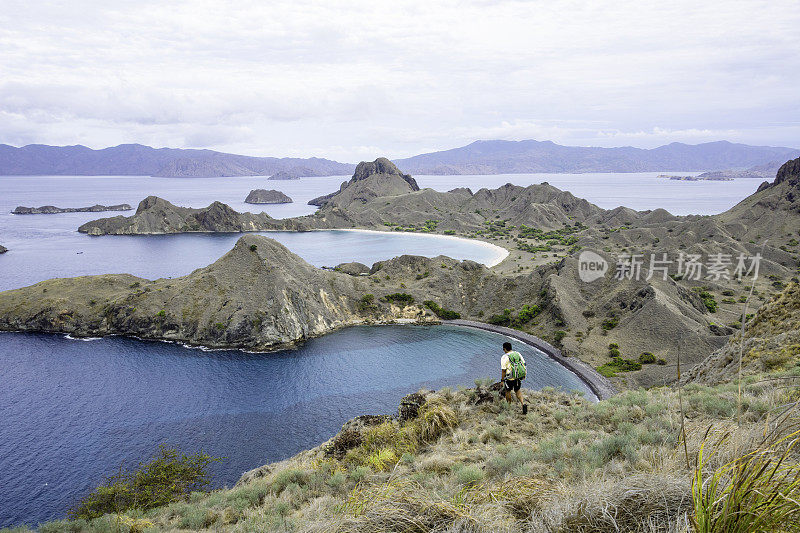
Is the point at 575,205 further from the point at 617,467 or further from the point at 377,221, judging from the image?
the point at 617,467

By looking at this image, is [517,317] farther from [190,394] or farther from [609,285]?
[190,394]

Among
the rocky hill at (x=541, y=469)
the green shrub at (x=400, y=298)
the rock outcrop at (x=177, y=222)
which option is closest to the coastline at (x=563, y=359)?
the green shrub at (x=400, y=298)

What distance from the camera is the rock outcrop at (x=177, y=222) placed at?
149375mm

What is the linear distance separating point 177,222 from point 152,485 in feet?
512

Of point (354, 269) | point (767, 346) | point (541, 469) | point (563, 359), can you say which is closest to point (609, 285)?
point (563, 359)

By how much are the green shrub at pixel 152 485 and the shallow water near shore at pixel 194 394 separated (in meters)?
1.50

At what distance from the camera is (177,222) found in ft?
514

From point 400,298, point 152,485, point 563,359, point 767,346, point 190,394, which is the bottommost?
point 190,394

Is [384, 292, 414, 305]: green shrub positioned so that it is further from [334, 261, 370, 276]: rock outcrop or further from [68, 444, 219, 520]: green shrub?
[68, 444, 219, 520]: green shrub

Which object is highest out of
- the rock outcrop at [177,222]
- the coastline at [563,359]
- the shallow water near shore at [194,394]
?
the rock outcrop at [177,222]

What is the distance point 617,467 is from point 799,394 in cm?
518

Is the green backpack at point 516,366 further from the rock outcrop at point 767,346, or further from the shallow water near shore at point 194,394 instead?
the shallow water near shore at point 194,394

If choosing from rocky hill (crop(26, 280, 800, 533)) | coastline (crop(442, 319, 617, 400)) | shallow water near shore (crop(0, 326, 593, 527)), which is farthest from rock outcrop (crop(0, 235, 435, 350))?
rocky hill (crop(26, 280, 800, 533))

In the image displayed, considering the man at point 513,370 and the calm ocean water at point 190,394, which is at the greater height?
the man at point 513,370
